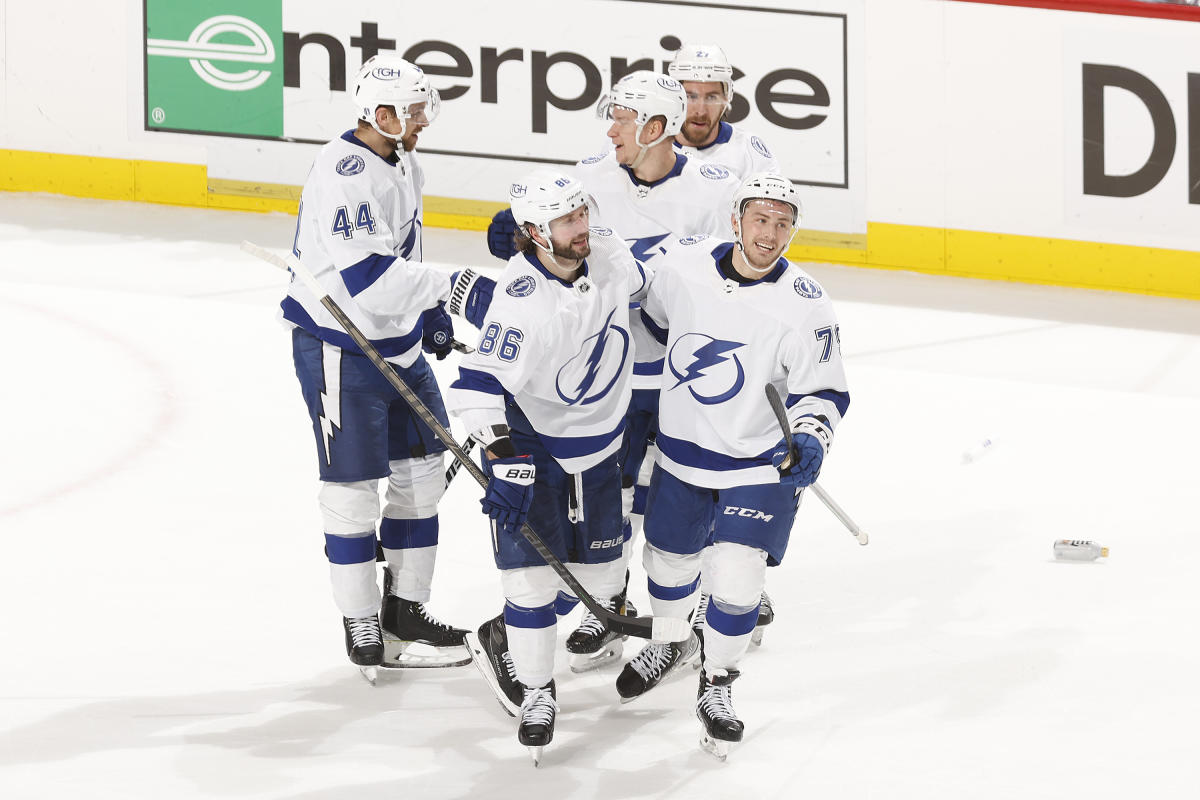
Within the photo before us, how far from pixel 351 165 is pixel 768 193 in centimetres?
103

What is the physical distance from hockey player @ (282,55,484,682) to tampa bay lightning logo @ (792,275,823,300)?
0.83m

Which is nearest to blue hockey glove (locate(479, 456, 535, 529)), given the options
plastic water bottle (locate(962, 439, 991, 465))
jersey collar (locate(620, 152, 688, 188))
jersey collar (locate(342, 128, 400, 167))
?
jersey collar (locate(342, 128, 400, 167))

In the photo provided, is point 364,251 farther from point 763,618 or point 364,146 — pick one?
point 763,618

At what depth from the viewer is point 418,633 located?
473 centimetres

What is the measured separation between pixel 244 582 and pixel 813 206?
409 centimetres

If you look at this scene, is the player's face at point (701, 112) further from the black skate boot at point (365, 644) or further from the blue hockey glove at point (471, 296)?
the black skate boot at point (365, 644)

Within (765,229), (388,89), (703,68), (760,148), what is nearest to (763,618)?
(765,229)

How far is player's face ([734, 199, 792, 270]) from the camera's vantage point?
3.98 metres

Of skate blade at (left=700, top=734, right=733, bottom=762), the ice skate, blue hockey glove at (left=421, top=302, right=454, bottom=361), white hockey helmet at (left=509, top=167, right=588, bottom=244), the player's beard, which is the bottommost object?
skate blade at (left=700, top=734, right=733, bottom=762)

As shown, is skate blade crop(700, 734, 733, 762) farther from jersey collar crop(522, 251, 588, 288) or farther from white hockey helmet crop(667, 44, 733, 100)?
white hockey helmet crop(667, 44, 733, 100)

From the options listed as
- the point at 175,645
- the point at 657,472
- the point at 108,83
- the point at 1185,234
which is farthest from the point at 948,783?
the point at 108,83

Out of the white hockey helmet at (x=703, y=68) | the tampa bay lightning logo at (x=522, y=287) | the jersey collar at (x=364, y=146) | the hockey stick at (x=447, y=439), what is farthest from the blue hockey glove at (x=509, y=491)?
the white hockey helmet at (x=703, y=68)

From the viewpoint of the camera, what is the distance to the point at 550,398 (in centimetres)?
410

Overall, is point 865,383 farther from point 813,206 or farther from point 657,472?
point 657,472
